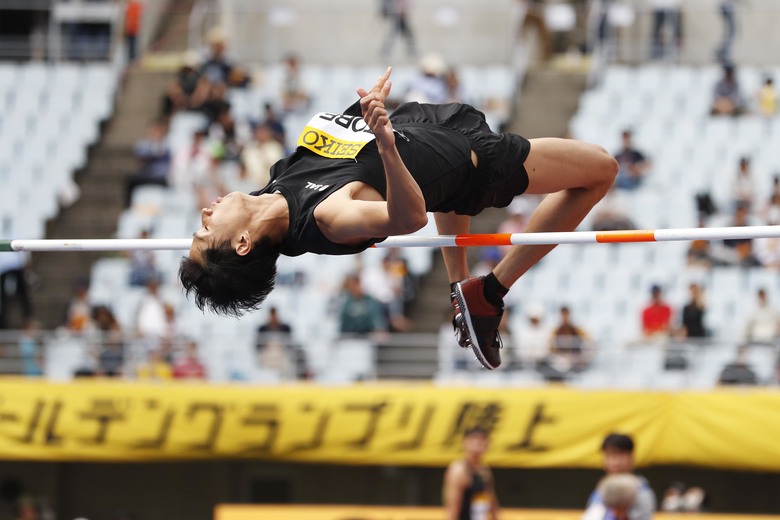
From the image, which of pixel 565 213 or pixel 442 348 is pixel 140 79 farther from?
pixel 565 213

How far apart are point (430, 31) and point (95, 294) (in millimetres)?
6355

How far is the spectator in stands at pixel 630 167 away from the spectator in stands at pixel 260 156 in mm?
3372

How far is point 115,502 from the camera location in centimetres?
1441

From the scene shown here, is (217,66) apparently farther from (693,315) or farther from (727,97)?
(693,315)

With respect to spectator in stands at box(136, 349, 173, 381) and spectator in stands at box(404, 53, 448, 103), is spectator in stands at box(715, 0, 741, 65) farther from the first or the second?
spectator in stands at box(136, 349, 173, 381)

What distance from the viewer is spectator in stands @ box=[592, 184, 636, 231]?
45.4ft

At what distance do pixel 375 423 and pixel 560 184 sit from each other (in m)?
6.55

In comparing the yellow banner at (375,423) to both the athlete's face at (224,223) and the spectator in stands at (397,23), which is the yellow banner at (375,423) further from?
the spectator in stands at (397,23)

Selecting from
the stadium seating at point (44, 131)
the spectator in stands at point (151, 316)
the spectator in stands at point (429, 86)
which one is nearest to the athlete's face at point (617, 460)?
the spectator in stands at point (151, 316)

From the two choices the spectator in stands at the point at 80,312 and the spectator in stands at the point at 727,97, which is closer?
the spectator in stands at the point at 80,312

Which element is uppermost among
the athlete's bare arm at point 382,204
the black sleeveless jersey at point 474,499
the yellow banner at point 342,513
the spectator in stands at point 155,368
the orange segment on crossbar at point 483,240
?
the athlete's bare arm at point 382,204

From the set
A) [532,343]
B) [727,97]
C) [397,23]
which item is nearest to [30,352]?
[532,343]

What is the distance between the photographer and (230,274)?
6027mm

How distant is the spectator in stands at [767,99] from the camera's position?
15.8m
